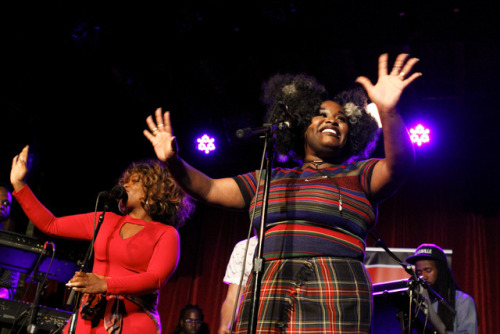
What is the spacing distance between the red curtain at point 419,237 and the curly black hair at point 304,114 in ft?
18.4

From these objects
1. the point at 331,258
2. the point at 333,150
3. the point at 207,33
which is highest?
the point at 207,33

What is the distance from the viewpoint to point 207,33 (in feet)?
21.9

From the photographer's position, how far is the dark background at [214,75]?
6121mm

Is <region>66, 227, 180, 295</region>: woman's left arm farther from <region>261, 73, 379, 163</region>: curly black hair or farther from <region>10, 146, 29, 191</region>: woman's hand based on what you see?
<region>10, 146, 29, 191</region>: woman's hand

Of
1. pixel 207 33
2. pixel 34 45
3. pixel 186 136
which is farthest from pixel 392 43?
pixel 34 45

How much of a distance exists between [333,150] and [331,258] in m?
0.73

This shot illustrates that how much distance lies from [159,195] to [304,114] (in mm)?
1350

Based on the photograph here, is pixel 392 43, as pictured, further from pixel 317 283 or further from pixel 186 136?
pixel 317 283

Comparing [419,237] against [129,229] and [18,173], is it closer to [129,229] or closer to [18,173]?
[129,229]

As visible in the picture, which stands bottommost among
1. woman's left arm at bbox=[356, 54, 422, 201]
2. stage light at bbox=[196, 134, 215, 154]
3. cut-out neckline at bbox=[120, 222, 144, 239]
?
cut-out neckline at bbox=[120, 222, 144, 239]

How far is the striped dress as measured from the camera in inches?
71.2

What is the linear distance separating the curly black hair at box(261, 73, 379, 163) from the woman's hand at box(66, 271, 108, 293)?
1251mm

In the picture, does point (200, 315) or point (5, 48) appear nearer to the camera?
point (5, 48)

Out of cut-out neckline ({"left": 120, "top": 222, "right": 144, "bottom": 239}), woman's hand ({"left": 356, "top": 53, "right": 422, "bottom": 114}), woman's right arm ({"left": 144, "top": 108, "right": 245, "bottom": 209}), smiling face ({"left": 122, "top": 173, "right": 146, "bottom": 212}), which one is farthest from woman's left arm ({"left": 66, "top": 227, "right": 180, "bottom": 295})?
woman's hand ({"left": 356, "top": 53, "right": 422, "bottom": 114})
